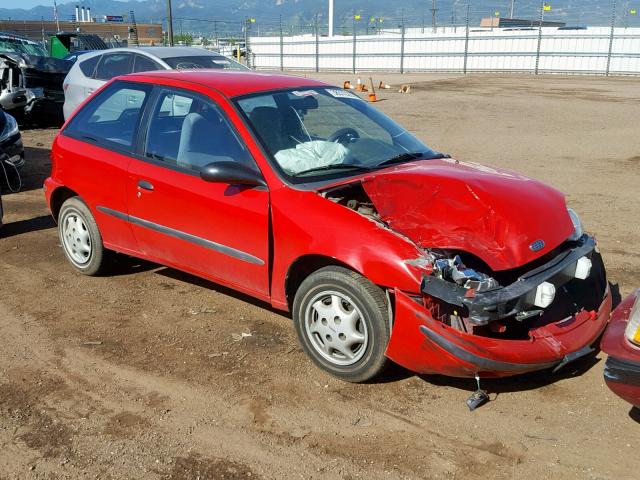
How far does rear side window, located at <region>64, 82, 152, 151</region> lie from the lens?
5.06 m

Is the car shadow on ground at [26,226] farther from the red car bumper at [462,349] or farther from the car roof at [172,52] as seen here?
the red car bumper at [462,349]

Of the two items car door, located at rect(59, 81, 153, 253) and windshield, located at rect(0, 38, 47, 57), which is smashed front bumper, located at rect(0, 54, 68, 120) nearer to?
windshield, located at rect(0, 38, 47, 57)

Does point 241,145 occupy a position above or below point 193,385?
above

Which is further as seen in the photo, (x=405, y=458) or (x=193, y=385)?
(x=193, y=385)

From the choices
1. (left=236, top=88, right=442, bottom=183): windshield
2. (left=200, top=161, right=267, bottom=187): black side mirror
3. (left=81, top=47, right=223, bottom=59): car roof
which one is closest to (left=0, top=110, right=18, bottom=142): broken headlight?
(left=81, top=47, right=223, bottom=59): car roof

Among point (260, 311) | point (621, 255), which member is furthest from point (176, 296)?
point (621, 255)

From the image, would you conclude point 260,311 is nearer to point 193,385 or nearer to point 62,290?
point 193,385

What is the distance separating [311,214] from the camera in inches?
154

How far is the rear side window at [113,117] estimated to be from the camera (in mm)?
5062

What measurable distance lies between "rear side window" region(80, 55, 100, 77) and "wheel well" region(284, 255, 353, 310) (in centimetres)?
805

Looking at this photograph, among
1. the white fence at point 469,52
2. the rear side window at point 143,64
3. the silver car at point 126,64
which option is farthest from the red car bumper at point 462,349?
the white fence at point 469,52

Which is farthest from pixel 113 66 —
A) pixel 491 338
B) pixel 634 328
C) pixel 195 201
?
pixel 634 328

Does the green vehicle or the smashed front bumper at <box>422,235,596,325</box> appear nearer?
the smashed front bumper at <box>422,235,596,325</box>

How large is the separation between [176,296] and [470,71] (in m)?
30.4
